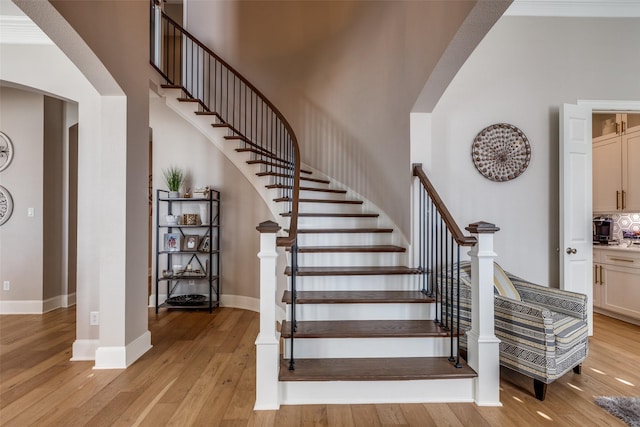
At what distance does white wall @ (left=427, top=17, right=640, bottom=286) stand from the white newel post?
2.08 m

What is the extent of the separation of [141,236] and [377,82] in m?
2.90

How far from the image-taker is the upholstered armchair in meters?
2.18

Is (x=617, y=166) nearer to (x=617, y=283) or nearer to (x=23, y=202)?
(x=617, y=283)

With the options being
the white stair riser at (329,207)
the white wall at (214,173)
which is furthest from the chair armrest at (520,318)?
the white wall at (214,173)

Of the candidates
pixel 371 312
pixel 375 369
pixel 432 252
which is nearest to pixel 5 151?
pixel 371 312

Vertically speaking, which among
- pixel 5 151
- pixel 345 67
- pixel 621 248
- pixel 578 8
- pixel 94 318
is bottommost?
pixel 94 318

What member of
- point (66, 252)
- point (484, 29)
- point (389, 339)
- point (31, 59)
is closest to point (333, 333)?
point (389, 339)

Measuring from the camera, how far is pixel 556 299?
2670 mm

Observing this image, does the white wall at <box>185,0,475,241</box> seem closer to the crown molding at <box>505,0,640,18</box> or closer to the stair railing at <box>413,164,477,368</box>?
the stair railing at <box>413,164,477,368</box>

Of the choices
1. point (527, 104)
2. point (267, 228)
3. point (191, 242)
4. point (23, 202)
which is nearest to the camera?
point (267, 228)

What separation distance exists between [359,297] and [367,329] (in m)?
0.29

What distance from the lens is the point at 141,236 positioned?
2922mm

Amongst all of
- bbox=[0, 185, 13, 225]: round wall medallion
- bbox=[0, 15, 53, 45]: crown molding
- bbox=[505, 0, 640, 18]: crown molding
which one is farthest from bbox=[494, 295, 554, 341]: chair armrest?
bbox=[0, 185, 13, 225]: round wall medallion

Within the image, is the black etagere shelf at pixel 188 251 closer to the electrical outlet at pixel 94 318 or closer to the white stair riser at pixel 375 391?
the electrical outlet at pixel 94 318
